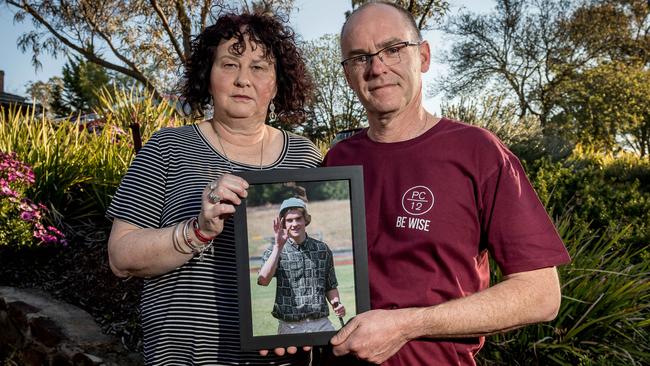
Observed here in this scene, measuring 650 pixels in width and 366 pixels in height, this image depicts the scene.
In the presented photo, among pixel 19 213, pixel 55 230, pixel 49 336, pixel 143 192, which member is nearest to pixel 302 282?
pixel 143 192

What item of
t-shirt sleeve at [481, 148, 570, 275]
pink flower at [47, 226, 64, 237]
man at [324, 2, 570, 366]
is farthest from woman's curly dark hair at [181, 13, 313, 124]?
pink flower at [47, 226, 64, 237]

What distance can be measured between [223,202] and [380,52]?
738mm

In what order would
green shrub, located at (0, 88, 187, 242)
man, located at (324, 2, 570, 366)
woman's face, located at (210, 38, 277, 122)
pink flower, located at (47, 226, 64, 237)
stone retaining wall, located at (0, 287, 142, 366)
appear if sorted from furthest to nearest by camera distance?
green shrub, located at (0, 88, 187, 242), pink flower, located at (47, 226, 64, 237), stone retaining wall, located at (0, 287, 142, 366), woman's face, located at (210, 38, 277, 122), man, located at (324, 2, 570, 366)

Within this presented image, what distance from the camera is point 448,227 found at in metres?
1.87

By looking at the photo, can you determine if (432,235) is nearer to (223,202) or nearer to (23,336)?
(223,202)

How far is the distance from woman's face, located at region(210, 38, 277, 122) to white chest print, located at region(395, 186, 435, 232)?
82 centimetres

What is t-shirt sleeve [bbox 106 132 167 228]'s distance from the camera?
2166 millimetres

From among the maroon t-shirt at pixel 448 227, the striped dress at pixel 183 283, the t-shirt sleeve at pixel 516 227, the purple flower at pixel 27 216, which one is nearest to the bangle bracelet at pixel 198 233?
the striped dress at pixel 183 283

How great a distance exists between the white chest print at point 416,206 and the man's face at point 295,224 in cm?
29

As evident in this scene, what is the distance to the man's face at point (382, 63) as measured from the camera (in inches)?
81.7

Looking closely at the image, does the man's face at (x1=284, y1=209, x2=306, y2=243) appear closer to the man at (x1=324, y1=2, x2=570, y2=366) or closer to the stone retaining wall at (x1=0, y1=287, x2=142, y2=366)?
the man at (x1=324, y1=2, x2=570, y2=366)

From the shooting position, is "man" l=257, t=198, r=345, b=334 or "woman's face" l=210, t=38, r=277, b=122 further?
"woman's face" l=210, t=38, r=277, b=122

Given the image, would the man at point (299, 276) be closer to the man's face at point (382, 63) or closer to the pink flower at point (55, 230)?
the man's face at point (382, 63)

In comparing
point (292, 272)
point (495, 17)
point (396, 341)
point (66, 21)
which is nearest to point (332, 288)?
point (292, 272)
